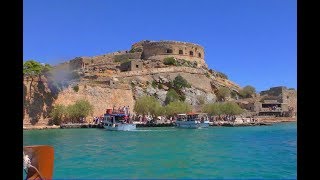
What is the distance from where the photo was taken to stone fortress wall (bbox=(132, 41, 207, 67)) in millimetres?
42531

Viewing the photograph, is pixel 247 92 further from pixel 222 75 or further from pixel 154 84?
pixel 154 84

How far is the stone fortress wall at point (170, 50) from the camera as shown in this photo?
4253cm

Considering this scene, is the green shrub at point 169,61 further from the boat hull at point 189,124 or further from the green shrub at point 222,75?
the boat hull at point 189,124

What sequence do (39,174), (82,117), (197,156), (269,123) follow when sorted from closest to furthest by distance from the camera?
(39,174), (197,156), (82,117), (269,123)

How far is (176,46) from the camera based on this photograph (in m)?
43.0

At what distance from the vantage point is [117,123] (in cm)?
2534

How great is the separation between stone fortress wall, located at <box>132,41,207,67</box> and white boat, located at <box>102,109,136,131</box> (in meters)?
16.2

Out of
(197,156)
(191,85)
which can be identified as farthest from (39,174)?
(191,85)

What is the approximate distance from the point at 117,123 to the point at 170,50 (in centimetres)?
1896

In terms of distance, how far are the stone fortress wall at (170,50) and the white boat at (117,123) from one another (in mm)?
16169

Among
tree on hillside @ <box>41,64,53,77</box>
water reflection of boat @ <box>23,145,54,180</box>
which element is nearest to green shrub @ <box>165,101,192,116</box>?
tree on hillside @ <box>41,64,53,77</box>

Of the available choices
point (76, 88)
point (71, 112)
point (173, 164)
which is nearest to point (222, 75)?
point (76, 88)
